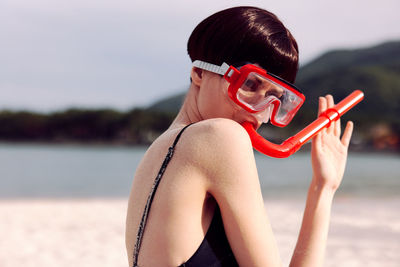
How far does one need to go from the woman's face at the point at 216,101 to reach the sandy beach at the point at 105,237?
504 cm

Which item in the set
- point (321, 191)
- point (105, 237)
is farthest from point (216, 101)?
point (105, 237)

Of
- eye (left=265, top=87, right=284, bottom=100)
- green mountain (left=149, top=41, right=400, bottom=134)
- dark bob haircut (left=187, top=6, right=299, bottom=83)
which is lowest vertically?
green mountain (left=149, top=41, right=400, bottom=134)

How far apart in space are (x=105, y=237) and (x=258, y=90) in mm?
6764

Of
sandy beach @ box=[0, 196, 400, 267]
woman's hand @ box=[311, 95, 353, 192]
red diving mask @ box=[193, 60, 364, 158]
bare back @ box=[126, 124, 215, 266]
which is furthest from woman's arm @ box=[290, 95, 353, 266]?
sandy beach @ box=[0, 196, 400, 267]

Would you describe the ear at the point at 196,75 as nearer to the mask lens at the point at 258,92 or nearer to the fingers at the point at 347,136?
the mask lens at the point at 258,92

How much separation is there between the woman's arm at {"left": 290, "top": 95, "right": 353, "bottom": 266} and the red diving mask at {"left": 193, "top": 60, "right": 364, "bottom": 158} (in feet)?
0.41

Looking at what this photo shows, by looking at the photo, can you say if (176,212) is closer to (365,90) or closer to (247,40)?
(247,40)

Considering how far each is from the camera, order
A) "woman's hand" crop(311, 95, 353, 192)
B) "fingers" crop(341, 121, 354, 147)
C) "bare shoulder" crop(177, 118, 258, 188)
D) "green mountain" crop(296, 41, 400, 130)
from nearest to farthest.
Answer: "bare shoulder" crop(177, 118, 258, 188) → "woman's hand" crop(311, 95, 353, 192) → "fingers" crop(341, 121, 354, 147) → "green mountain" crop(296, 41, 400, 130)

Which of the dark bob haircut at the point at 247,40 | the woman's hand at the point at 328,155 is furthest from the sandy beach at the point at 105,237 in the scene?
the dark bob haircut at the point at 247,40

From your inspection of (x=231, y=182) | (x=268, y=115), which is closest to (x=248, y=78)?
(x=268, y=115)

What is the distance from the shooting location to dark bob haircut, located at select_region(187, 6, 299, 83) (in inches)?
56.1

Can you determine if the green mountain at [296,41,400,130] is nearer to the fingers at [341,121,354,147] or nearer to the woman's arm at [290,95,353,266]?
the fingers at [341,121,354,147]

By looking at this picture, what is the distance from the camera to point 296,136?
164 cm

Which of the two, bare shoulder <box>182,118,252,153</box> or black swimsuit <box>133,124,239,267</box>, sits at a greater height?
bare shoulder <box>182,118,252,153</box>
